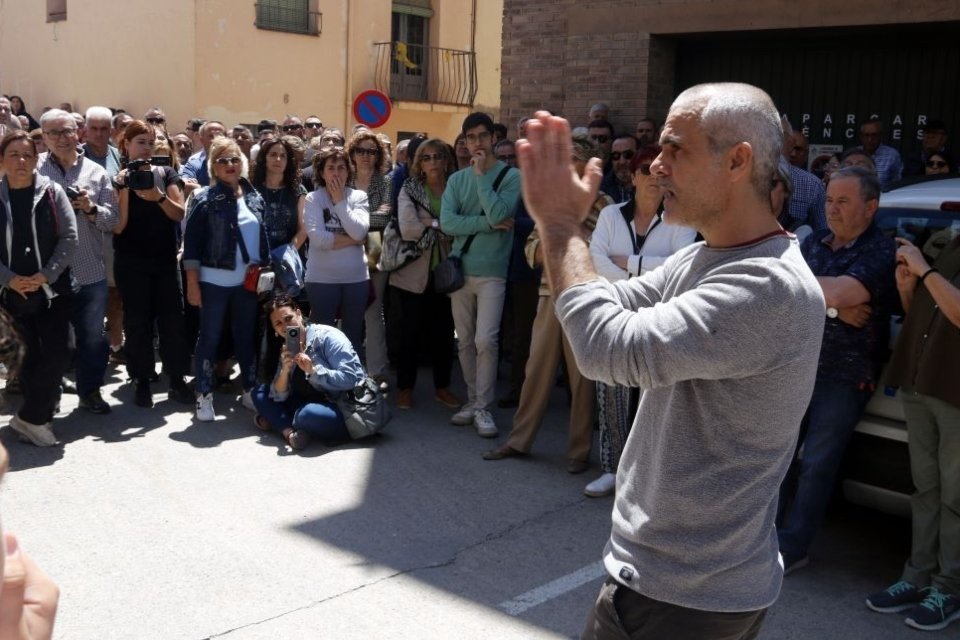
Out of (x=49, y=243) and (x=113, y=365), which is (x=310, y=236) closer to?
(x=49, y=243)

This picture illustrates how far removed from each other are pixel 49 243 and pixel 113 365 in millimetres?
2345

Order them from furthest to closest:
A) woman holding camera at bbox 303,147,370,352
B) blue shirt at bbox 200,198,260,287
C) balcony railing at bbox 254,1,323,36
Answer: balcony railing at bbox 254,1,323,36
woman holding camera at bbox 303,147,370,352
blue shirt at bbox 200,198,260,287

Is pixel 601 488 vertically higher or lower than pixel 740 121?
lower

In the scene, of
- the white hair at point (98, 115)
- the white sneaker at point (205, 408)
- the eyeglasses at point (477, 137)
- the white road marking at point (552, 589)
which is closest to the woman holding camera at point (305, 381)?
the white sneaker at point (205, 408)

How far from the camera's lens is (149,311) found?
7.50 m

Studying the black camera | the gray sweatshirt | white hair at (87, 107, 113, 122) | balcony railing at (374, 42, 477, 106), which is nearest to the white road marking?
the gray sweatshirt

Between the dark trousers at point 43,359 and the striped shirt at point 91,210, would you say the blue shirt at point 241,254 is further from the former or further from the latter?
the dark trousers at point 43,359

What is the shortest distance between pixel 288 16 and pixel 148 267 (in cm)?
1561

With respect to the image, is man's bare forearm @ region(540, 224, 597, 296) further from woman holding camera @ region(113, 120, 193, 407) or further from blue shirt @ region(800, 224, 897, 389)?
woman holding camera @ region(113, 120, 193, 407)

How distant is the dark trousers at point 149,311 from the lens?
740 cm

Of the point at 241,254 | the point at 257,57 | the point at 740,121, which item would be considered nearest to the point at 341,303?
the point at 241,254

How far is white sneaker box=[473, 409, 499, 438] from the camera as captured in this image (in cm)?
702

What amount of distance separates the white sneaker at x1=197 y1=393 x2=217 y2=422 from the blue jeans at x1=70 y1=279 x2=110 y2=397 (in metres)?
0.69

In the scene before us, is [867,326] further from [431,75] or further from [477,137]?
[431,75]
